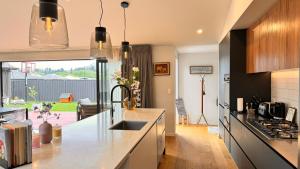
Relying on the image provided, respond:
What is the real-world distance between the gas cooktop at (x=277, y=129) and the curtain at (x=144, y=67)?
122 inches

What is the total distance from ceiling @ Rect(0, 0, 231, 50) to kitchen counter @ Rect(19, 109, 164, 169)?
8.22 ft

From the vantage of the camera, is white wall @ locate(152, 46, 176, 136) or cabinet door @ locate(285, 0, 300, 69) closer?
cabinet door @ locate(285, 0, 300, 69)

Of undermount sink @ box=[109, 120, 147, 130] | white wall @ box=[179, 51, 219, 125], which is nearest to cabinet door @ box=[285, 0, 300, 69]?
undermount sink @ box=[109, 120, 147, 130]

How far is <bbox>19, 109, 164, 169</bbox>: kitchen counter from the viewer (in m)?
1.29

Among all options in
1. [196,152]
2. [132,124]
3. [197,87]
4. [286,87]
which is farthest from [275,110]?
[197,87]

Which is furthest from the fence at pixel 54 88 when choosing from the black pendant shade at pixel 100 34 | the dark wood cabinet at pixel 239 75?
the black pendant shade at pixel 100 34

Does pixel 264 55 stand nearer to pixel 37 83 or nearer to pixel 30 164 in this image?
pixel 30 164

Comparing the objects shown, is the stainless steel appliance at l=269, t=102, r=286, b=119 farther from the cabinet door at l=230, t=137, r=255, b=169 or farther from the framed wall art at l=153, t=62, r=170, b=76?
the framed wall art at l=153, t=62, r=170, b=76

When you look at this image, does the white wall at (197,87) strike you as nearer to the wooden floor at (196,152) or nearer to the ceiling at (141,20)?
the wooden floor at (196,152)

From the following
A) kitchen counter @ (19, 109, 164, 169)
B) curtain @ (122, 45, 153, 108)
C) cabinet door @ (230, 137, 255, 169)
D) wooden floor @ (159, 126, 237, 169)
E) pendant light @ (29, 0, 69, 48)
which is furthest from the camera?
curtain @ (122, 45, 153, 108)

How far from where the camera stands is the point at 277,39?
8.16 feet

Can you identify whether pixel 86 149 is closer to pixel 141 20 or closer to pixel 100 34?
pixel 100 34

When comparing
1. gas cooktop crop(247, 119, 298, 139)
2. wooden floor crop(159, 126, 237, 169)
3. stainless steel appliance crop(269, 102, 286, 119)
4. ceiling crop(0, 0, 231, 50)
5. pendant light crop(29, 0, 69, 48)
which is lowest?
wooden floor crop(159, 126, 237, 169)

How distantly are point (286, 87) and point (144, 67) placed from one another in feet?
10.9
